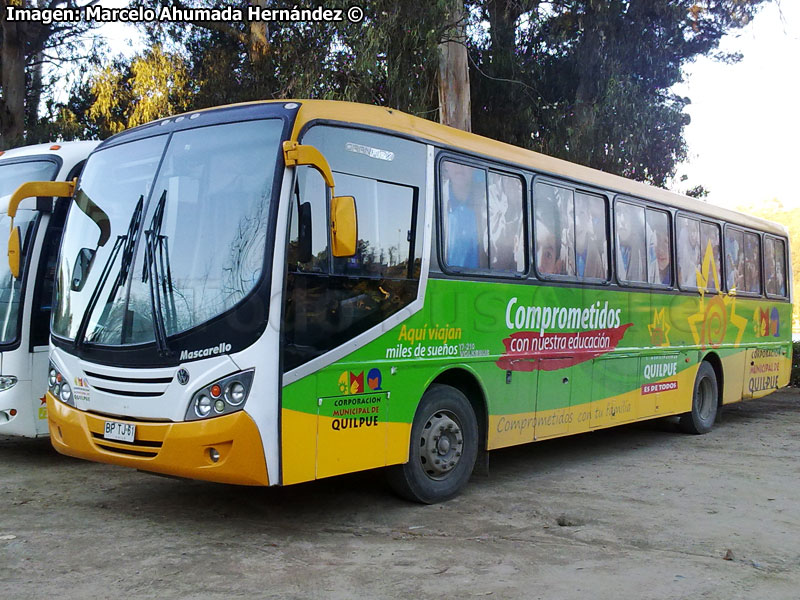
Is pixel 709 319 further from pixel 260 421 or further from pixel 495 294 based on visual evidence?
pixel 260 421

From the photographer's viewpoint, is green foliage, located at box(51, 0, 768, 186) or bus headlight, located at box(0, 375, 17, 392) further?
green foliage, located at box(51, 0, 768, 186)

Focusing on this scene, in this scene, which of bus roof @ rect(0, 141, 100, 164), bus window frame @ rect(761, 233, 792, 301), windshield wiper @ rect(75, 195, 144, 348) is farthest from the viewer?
bus window frame @ rect(761, 233, 792, 301)

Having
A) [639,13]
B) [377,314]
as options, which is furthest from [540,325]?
[639,13]

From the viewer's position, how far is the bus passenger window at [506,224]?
27.0ft

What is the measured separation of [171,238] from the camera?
6.37m

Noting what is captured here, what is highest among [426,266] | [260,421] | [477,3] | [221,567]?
[477,3]

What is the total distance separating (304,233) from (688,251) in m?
7.32

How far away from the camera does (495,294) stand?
322 inches

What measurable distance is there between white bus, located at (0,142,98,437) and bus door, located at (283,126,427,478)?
3.98 m

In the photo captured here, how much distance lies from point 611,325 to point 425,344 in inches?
138

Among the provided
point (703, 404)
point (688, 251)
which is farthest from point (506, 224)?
point (703, 404)

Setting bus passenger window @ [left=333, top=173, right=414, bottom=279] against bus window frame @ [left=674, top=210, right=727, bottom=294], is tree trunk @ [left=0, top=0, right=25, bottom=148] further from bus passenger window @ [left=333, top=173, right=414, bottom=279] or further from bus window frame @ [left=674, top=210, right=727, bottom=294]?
bus passenger window @ [left=333, top=173, right=414, bottom=279]

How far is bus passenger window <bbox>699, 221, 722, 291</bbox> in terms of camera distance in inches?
487

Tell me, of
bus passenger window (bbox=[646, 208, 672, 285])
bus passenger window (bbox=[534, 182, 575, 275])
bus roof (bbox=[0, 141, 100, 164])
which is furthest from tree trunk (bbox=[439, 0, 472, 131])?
bus roof (bbox=[0, 141, 100, 164])
